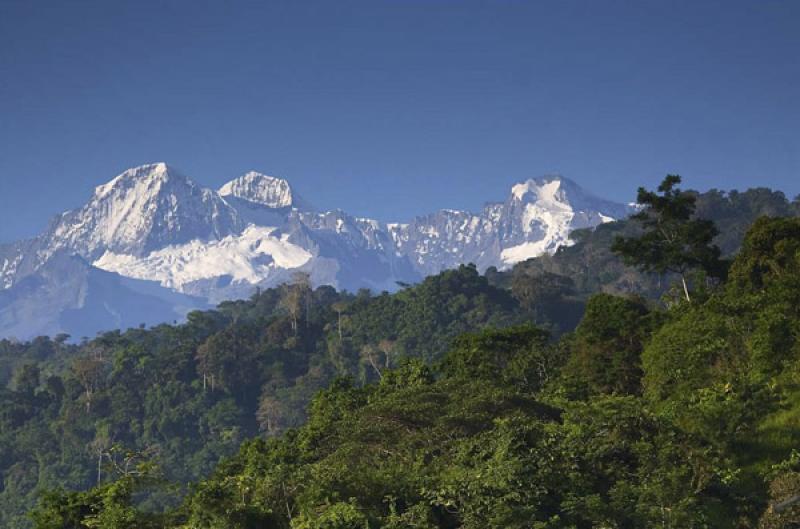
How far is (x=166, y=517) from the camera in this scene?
19500mm

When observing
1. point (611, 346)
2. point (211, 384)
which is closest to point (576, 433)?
point (611, 346)

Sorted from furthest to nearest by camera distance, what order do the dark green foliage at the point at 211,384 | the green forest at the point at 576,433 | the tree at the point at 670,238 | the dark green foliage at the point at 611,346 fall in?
the dark green foliage at the point at 211,384 → the tree at the point at 670,238 → the dark green foliage at the point at 611,346 → the green forest at the point at 576,433

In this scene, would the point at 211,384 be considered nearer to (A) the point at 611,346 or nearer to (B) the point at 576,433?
(A) the point at 611,346

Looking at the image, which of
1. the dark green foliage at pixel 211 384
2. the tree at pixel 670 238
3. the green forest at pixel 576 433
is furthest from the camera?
the dark green foliage at pixel 211 384

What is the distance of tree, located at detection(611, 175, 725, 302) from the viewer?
41.1m

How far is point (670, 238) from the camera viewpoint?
1640 inches

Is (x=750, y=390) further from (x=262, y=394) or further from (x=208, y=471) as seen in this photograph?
(x=262, y=394)

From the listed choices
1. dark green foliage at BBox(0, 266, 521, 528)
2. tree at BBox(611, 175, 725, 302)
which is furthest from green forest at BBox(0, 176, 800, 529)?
dark green foliage at BBox(0, 266, 521, 528)

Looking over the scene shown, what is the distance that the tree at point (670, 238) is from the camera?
41.1 m

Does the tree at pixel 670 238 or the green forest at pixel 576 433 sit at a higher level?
the tree at pixel 670 238

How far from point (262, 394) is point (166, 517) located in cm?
8561

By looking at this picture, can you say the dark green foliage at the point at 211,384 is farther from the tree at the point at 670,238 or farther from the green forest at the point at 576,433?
the tree at the point at 670,238

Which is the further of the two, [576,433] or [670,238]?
[670,238]

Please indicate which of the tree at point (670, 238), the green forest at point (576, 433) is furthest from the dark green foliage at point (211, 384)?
the tree at point (670, 238)
